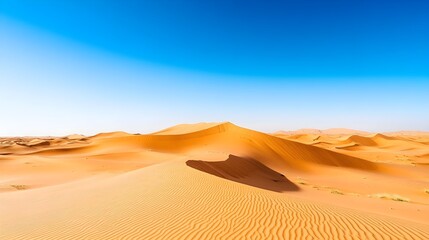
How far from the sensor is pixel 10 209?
33.1ft

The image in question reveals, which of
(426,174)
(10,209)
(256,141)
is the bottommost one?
(426,174)

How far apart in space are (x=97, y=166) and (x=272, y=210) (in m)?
20.1

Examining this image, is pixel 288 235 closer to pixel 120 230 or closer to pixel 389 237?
pixel 389 237

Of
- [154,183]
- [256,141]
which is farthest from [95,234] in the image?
[256,141]

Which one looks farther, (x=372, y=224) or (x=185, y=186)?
(x=185, y=186)

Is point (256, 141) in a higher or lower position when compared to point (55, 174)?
higher

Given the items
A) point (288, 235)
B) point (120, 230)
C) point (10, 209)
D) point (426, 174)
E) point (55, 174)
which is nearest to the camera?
point (288, 235)

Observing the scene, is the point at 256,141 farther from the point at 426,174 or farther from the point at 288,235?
the point at 288,235

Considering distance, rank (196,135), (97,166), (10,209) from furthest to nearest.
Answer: (196,135), (97,166), (10,209)

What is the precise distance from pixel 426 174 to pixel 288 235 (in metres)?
31.9

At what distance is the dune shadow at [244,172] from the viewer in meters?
17.2

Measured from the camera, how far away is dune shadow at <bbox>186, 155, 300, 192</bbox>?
1722 cm

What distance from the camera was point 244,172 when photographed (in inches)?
798

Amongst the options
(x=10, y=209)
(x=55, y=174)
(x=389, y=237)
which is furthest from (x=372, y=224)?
(x=55, y=174)
